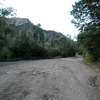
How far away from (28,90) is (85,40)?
47.9ft

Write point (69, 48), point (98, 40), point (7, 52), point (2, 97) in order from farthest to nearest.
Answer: point (69, 48) → point (7, 52) → point (98, 40) → point (2, 97)

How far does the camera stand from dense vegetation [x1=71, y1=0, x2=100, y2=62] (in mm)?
19942

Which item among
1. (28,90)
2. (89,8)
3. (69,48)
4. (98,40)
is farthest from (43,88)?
(69,48)

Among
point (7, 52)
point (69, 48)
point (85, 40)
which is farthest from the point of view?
point (69, 48)

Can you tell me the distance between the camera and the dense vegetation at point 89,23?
1994 cm

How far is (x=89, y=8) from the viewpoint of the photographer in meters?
21.6

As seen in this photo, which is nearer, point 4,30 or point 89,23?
point 89,23

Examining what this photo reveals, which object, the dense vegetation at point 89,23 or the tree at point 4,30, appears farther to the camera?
the tree at point 4,30

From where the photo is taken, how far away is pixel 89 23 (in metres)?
21.5

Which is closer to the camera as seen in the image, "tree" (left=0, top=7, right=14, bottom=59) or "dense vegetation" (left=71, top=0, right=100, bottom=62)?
"dense vegetation" (left=71, top=0, right=100, bottom=62)

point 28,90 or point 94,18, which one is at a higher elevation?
point 94,18

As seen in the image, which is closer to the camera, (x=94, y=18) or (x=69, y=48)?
(x=94, y=18)

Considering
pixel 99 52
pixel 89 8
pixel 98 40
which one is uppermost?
pixel 89 8

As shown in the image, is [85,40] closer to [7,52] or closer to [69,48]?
[7,52]
